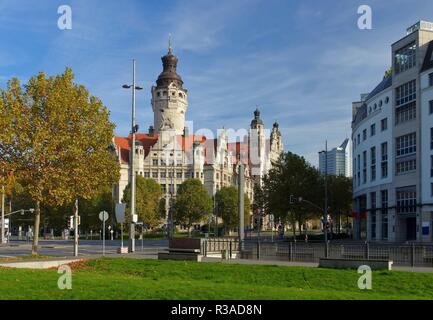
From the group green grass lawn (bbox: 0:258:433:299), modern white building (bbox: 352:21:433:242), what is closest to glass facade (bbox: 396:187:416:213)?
modern white building (bbox: 352:21:433:242)

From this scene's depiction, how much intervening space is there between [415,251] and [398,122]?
1745 inches

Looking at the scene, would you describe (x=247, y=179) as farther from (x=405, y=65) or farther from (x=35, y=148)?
(x=35, y=148)

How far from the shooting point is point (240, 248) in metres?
33.1

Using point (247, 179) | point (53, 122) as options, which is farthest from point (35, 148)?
point (247, 179)

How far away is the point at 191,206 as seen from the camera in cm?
10381

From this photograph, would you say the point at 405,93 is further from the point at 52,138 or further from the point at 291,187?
the point at 52,138

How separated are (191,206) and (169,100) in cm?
4907

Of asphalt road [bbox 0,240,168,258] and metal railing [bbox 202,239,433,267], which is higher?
metal railing [bbox 202,239,433,267]

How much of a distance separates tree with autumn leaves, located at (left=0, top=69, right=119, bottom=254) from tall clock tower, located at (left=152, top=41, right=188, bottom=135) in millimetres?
112264

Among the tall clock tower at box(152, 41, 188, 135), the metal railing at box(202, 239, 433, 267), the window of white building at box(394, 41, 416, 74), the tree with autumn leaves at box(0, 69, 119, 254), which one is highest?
the tall clock tower at box(152, 41, 188, 135)

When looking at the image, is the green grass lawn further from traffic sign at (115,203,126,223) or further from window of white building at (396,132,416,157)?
window of white building at (396,132,416,157)

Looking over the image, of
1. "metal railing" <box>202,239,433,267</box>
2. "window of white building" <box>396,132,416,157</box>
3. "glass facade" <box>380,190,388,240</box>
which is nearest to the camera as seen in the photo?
"metal railing" <box>202,239,433,267</box>

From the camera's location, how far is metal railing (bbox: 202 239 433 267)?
2675cm

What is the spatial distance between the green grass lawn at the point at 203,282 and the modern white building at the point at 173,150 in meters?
99.4
